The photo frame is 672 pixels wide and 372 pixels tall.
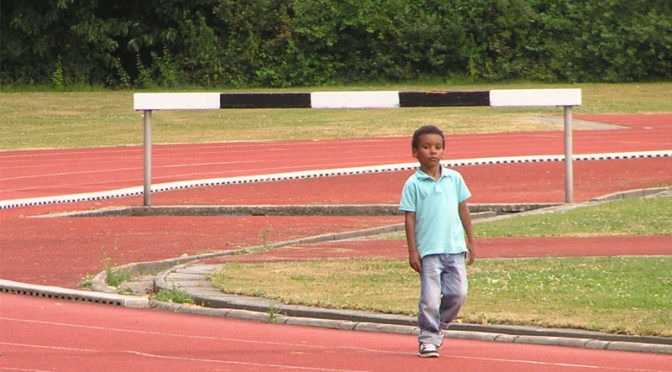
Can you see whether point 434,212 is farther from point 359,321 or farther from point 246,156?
point 246,156

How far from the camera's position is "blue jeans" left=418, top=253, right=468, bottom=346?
7934mm

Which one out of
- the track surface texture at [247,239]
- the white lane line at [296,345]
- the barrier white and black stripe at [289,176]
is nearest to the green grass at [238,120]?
the track surface texture at [247,239]

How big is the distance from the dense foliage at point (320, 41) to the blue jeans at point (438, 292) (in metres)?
38.8

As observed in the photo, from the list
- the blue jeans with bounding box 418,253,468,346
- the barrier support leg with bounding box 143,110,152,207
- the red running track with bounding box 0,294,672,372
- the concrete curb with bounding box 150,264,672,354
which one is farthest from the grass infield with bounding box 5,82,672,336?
the barrier support leg with bounding box 143,110,152,207

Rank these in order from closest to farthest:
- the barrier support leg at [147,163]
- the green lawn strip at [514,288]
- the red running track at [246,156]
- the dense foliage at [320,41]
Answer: the green lawn strip at [514,288] < the barrier support leg at [147,163] < the red running track at [246,156] < the dense foliage at [320,41]

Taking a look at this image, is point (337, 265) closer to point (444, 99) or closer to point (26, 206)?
point (444, 99)

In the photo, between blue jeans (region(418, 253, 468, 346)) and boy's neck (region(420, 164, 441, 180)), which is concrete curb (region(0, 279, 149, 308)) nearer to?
blue jeans (region(418, 253, 468, 346))

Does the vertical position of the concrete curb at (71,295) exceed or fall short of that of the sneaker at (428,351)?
it falls short

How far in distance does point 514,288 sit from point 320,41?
3812cm

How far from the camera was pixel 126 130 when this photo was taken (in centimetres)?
3369

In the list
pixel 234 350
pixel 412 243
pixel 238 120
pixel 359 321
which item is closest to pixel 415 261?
pixel 412 243

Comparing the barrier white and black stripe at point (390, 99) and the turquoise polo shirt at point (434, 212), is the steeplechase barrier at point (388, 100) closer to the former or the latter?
the barrier white and black stripe at point (390, 99)

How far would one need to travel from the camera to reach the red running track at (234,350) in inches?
305

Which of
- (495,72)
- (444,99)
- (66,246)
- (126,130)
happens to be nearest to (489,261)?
(66,246)
